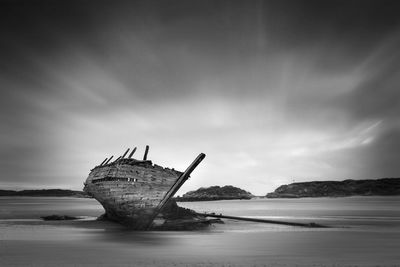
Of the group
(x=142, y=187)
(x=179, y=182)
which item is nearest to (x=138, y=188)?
(x=142, y=187)

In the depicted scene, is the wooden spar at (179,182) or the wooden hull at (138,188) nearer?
the wooden spar at (179,182)

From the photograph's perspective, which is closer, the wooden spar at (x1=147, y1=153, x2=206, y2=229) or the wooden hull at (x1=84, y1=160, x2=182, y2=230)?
the wooden spar at (x1=147, y1=153, x2=206, y2=229)

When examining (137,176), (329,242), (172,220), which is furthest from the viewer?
(172,220)

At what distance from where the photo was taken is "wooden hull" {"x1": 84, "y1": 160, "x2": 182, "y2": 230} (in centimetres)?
1859

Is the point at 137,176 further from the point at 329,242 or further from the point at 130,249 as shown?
the point at 329,242

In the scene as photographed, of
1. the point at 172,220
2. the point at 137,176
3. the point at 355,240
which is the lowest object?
the point at 355,240

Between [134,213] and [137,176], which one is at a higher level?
[137,176]

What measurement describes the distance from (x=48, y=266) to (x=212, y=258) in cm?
455

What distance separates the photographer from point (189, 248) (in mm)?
12734

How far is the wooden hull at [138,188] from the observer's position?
1859 cm

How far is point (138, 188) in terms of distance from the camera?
18812 millimetres

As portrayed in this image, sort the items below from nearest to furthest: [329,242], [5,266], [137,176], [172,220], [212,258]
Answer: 1. [5,266]
2. [212,258]
3. [329,242]
4. [137,176]
5. [172,220]

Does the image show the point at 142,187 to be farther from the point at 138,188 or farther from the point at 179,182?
the point at 179,182

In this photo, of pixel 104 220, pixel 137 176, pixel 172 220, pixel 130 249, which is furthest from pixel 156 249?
pixel 104 220
